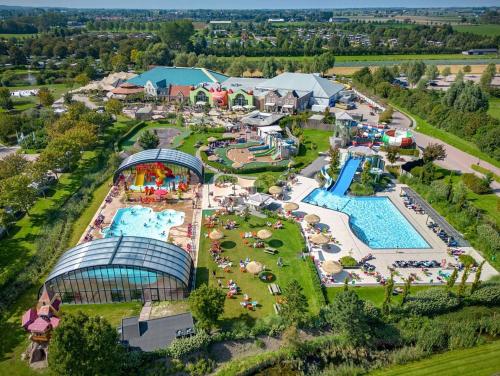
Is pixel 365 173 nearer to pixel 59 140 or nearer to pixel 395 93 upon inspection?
pixel 59 140

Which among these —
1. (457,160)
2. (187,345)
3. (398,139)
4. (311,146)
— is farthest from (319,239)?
(457,160)

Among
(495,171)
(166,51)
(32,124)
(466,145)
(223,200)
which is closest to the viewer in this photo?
(223,200)

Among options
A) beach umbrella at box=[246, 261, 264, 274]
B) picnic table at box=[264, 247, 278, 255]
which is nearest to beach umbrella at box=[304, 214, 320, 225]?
picnic table at box=[264, 247, 278, 255]

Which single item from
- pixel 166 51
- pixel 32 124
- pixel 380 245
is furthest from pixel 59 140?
pixel 166 51

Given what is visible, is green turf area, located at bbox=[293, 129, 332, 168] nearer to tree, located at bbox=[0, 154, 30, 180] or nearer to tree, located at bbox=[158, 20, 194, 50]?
tree, located at bbox=[0, 154, 30, 180]

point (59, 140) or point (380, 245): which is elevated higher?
point (59, 140)

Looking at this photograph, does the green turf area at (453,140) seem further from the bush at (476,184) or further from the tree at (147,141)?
the tree at (147,141)

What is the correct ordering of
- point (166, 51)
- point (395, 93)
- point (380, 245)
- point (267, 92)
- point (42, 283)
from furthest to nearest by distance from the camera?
point (166, 51), point (395, 93), point (267, 92), point (380, 245), point (42, 283)
